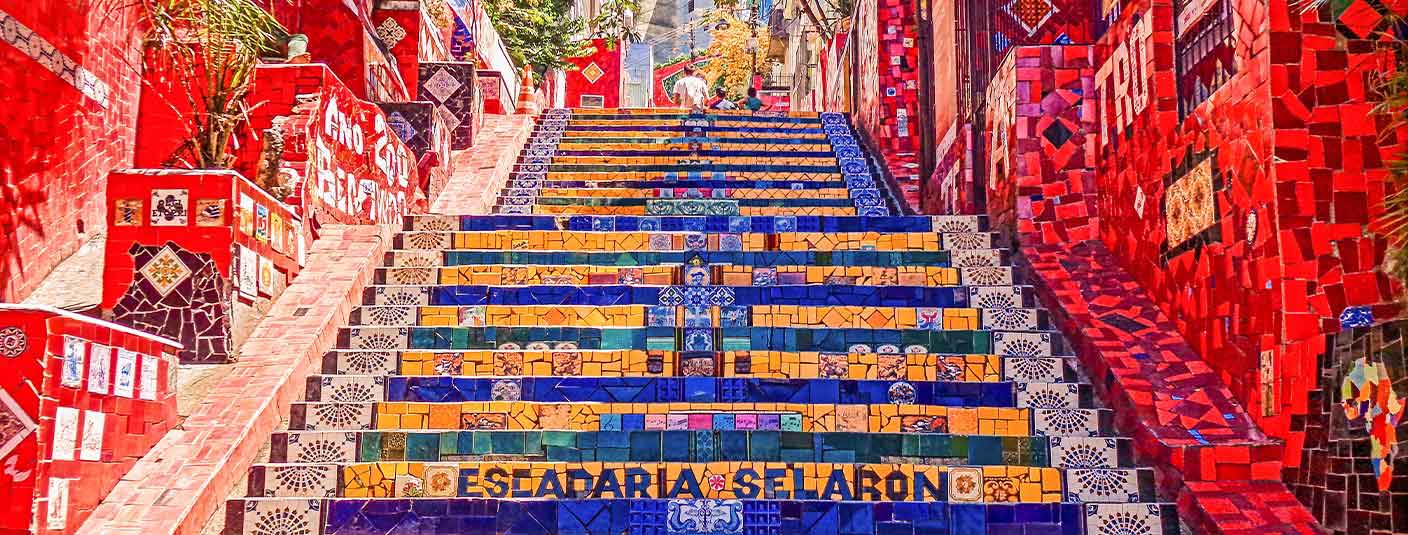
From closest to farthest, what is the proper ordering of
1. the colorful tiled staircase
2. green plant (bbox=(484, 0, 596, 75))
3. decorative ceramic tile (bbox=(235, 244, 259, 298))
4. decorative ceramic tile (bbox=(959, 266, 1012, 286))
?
the colorful tiled staircase → decorative ceramic tile (bbox=(235, 244, 259, 298)) → decorative ceramic tile (bbox=(959, 266, 1012, 286)) → green plant (bbox=(484, 0, 596, 75))

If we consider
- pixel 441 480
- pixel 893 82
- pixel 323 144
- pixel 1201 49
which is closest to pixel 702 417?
pixel 441 480

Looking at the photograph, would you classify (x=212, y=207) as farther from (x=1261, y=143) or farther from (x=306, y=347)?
(x=1261, y=143)

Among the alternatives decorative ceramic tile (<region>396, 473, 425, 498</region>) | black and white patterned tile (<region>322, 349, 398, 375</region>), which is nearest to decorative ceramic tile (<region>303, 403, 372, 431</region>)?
black and white patterned tile (<region>322, 349, 398, 375</region>)

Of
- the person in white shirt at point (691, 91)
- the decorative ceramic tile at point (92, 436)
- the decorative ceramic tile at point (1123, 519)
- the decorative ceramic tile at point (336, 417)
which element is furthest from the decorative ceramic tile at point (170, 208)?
the person in white shirt at point (691, 91)

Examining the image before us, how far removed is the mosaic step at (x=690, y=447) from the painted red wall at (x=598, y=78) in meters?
20.3

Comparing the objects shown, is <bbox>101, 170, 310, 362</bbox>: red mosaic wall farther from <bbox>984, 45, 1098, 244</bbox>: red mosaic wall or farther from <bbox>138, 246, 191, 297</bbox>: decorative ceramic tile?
<bbox>984, 45, 1098, 244</bbox>: red mosaic wall

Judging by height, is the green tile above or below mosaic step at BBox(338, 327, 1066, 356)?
below

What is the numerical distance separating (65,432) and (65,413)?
6 centimetres

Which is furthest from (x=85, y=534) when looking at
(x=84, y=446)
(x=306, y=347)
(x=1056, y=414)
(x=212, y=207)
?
(x=1056, y=414)

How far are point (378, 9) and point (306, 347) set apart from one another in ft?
24.1

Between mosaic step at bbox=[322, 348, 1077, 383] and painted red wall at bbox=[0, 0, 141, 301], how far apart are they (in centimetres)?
165

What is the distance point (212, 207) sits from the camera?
5.40 metres

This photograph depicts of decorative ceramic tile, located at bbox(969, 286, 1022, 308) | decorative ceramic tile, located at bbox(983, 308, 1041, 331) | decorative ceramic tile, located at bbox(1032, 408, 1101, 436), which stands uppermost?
decorative ceramic tile, located at bbox(969, 286, 1022, 308)

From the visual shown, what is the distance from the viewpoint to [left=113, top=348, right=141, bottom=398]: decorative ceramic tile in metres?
4.20
